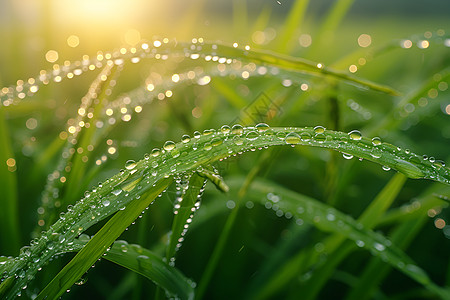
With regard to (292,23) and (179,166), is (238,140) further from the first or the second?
(292,23)

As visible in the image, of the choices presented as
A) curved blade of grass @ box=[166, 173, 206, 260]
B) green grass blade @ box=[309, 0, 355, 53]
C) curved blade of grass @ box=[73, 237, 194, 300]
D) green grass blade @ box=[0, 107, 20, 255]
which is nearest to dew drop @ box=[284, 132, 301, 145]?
curved blade of grass @ box=[166, 173, 206, 260]

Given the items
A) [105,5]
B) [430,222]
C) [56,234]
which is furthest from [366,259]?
[105,5]

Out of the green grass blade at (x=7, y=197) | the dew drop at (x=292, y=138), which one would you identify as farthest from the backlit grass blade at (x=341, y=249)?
the green grass blade at (x=7, y=197)

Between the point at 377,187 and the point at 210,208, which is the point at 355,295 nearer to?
the point at 210,208

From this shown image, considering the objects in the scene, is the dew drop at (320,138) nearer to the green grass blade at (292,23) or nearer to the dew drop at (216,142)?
the dew drop at (216,142)

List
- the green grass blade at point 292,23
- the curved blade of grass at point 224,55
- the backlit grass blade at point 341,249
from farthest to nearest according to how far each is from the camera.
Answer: the green grass blade at point 292,23, the backlit grass blade at point 341,249, the curved blade of grass at point 224,55

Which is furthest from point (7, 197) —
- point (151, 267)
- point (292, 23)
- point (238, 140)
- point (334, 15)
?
point (334, 15)

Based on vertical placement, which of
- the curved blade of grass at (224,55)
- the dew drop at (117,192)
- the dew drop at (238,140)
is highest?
the curved blade of grass at (224,55)
